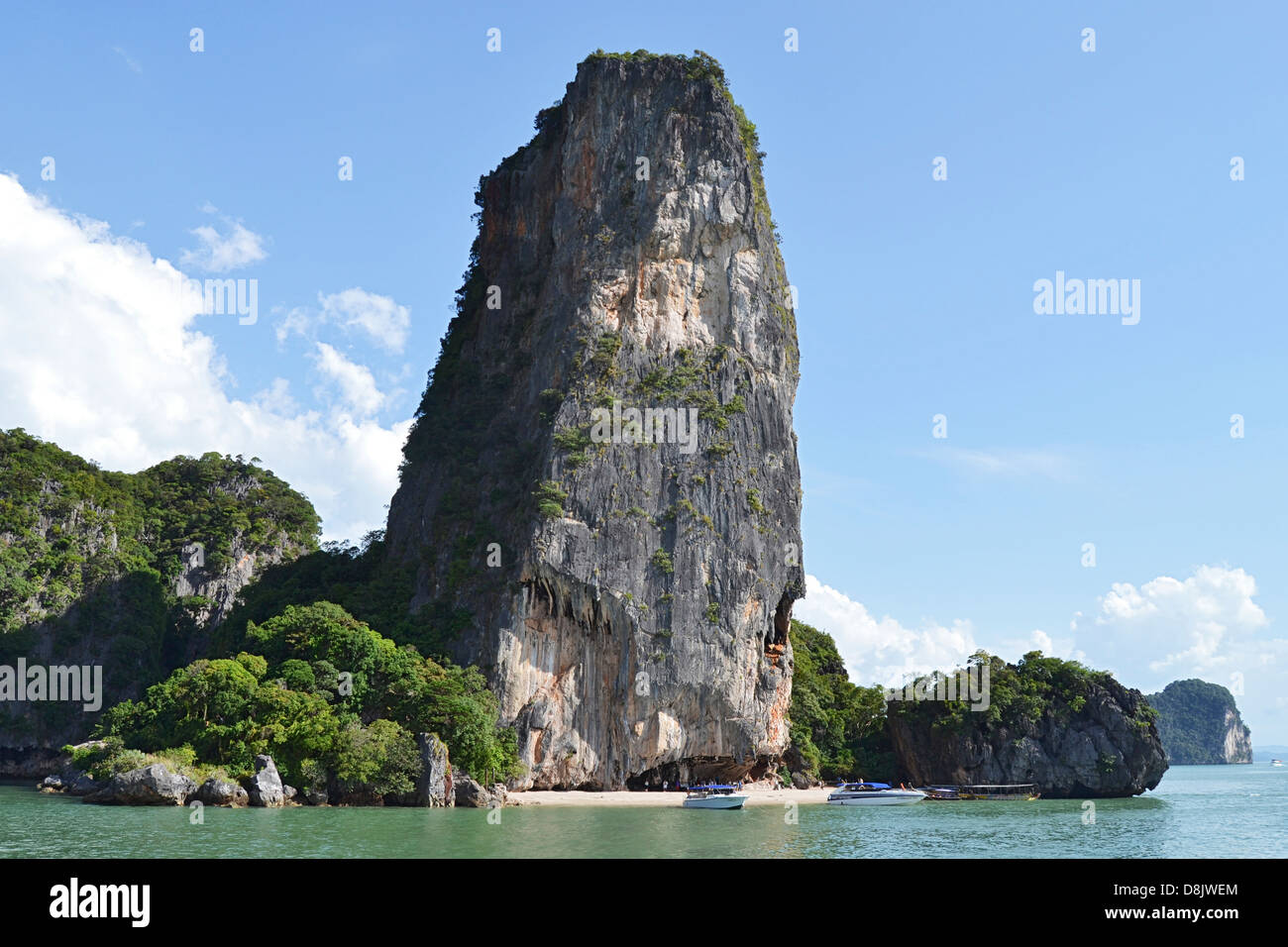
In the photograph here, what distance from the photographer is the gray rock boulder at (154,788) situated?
35.2 meters

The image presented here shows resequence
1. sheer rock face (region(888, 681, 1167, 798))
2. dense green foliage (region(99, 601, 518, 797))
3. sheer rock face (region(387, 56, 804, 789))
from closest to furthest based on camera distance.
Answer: dense green foliage (region(99, 601, 518, 797)) < sheer rock face (region(387, 56, 804, 789)) < sheer rock face (region(888, 681, 1167, 798))

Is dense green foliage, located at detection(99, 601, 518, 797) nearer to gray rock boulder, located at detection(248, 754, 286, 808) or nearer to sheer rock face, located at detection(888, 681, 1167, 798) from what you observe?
gray rock boulder, located at detection(248, 754, 286, 808)

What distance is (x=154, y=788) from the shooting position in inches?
1384

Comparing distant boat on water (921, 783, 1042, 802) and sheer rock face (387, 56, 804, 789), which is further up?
sheer rock face (387, 56, 804, 789)

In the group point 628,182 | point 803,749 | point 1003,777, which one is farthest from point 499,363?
point 1003,777

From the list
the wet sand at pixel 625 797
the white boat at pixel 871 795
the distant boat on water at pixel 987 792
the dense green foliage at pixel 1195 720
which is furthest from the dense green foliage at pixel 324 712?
the dense green foliage at pixel 1195 720

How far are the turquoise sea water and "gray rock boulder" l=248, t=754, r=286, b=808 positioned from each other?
1860 mm

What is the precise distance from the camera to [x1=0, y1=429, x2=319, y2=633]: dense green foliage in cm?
6153

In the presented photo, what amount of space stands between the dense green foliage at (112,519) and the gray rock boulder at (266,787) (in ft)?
102

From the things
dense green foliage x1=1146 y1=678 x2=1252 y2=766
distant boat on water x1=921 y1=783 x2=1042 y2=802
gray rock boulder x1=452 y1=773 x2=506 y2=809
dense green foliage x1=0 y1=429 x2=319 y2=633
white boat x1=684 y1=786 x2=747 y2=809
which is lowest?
dense green foliage x1=1146 y1=678 x2=1252 y2=766

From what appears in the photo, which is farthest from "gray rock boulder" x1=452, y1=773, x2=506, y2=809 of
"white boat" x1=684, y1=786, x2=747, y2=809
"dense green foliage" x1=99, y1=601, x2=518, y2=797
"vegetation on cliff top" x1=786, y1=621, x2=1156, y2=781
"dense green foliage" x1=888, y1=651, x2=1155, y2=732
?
"dense green foliage" x1=888, y1=651, x2=1155, y2=732

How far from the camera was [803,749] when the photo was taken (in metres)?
56.0

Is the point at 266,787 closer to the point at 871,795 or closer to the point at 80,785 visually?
the point at 80,785
